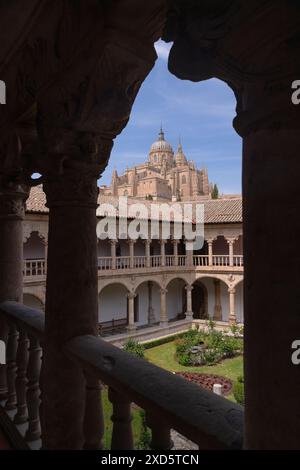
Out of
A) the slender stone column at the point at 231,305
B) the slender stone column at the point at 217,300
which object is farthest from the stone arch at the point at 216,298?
the slender stone column at the point at 231,305

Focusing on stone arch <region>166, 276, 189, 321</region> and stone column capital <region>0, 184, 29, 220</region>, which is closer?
stone column capital <region>0, 184, 29, 220</region>

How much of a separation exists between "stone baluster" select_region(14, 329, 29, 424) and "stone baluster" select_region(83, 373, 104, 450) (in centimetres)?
105

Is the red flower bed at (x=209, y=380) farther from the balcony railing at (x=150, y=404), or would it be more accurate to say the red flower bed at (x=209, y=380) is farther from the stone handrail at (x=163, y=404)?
the stone handrail at (x=163, y=404)

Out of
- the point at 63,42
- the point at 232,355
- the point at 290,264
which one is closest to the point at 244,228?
the point at 290,264

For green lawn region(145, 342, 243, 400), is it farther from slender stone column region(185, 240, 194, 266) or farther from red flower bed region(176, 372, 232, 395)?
slender stone column region(185, 240, 194, 266)

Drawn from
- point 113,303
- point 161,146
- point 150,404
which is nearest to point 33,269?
point 113,303

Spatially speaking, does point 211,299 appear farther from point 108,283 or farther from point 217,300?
point 108,283

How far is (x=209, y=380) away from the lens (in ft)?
48.6

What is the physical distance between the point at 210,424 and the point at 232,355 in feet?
62.7

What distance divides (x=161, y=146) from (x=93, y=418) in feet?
290

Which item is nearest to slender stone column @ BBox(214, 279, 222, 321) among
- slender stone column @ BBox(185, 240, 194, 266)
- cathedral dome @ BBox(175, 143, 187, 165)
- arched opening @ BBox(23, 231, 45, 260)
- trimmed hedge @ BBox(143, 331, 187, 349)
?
slender stone column @ BBox(185, 240, 194, 266)

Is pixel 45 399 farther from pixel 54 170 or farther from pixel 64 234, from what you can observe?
pixel 54 170

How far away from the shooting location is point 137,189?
256 ft

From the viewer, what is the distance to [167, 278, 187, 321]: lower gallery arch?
2788cm
